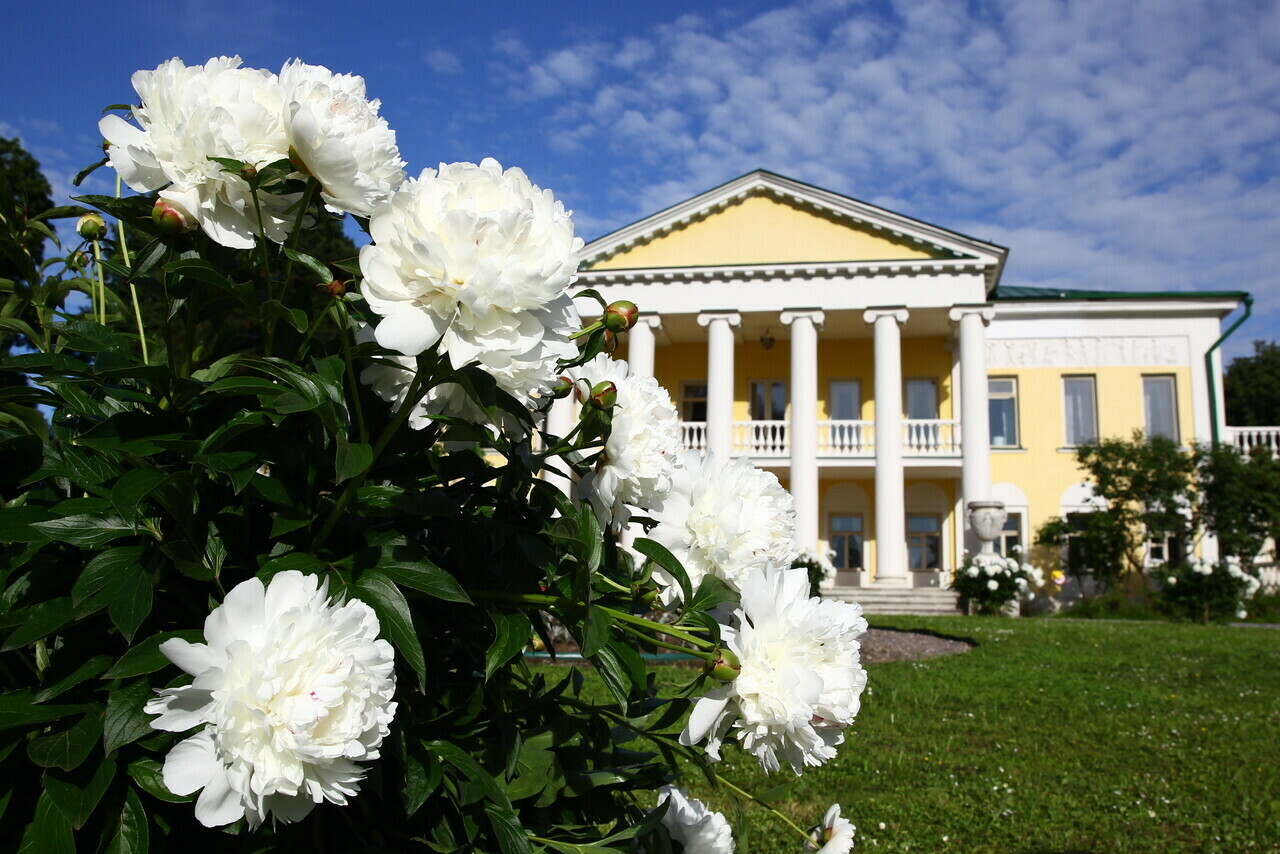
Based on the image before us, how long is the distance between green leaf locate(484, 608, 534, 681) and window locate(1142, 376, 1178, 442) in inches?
1027

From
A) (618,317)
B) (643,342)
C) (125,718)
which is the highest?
(643,342)

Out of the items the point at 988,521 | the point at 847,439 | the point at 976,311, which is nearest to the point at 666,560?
the point at 988,521

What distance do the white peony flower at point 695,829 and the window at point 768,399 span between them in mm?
24043

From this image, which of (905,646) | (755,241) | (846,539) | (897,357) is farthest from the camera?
(846,539)

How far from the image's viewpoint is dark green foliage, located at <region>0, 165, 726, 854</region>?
34.7 inches

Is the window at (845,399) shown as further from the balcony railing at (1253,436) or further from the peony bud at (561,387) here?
the peony bud at (561,387)

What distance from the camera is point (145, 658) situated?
0.85m

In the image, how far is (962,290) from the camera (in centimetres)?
2173

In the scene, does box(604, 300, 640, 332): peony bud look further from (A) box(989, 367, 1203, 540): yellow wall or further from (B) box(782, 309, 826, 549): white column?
(A) box(989, 367, 1203, 540): yellow wall

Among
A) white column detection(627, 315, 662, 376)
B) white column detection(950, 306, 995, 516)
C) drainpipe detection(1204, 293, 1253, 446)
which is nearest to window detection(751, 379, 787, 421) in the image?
white column detection(627, 315, 662, 376)

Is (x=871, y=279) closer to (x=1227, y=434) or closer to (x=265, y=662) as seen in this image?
(x=1227, y=434)

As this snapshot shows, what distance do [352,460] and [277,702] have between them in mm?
220

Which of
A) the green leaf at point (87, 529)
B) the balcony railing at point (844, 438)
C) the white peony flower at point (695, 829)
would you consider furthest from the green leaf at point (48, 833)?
the balcony railing at point (844, 438)

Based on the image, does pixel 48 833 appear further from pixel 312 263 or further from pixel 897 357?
pixel 897 357
